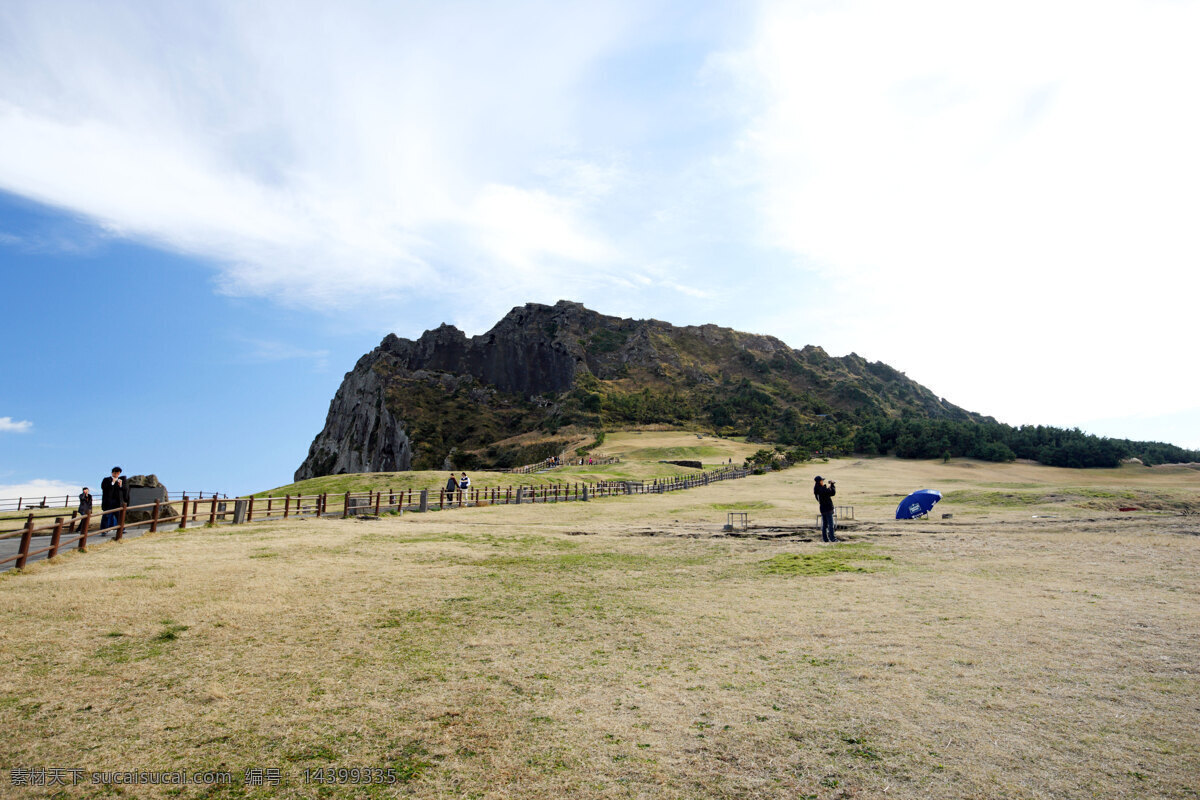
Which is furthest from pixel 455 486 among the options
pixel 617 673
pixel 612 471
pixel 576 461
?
pixel 576 461

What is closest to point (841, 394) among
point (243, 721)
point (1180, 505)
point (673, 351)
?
point (673, 351)

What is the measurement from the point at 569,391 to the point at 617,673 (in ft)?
487

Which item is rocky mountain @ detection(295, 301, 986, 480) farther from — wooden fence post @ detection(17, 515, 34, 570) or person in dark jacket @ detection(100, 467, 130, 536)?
wooden fence post @ detection(17, 515, 34, 570)

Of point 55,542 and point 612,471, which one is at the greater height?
point 612,471

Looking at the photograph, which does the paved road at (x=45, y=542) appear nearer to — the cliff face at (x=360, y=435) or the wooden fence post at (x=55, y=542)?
the wooden fence post at (x=55, y=542)

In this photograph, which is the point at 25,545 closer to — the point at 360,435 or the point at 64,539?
the point at 64,539

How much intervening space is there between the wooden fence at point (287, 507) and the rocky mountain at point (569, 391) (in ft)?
241

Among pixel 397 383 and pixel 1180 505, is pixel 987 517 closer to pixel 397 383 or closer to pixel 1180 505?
pixel 1180 505

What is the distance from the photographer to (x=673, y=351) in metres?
184

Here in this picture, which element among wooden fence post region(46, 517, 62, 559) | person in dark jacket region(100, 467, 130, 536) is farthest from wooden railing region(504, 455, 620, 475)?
wooden fence post region(46, 517, 62, 559)

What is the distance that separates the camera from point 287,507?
86.2ft

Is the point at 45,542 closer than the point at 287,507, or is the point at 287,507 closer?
the point at 45,542

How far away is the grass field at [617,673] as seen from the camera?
18.0 ft

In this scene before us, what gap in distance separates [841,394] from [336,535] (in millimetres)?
146388
